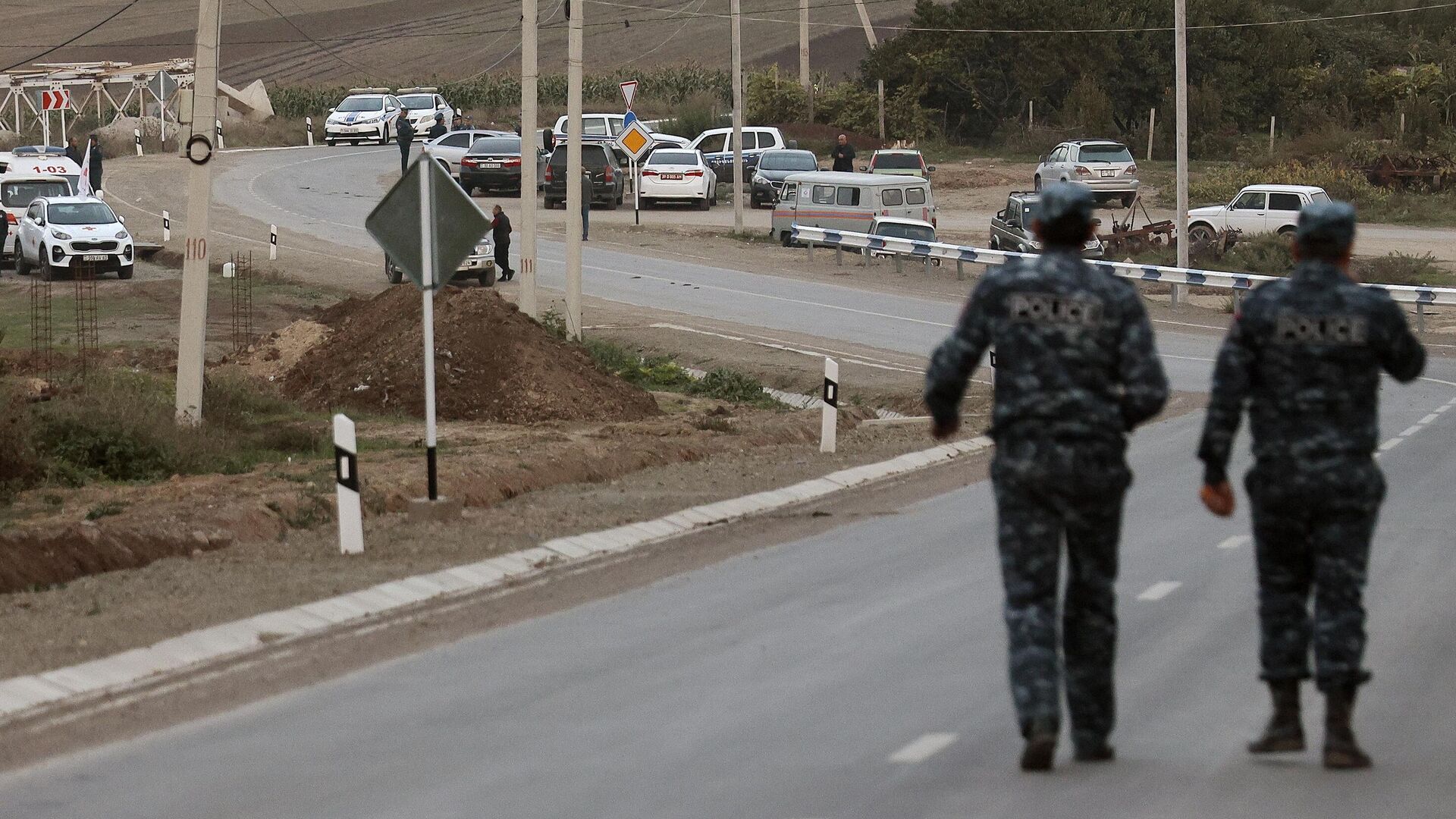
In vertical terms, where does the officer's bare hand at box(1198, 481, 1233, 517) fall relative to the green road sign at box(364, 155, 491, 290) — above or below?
below

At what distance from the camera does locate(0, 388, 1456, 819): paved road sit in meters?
6.38

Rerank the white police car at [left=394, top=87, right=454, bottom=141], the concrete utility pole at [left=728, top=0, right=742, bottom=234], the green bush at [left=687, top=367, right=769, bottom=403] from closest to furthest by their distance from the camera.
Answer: the green bush at [left=687, top=367, right=769, bottom=403]
the concrete utility pole at [left=728, top=0, right=742, bottom=234]
the white police car at [left=394, top=87, right=454, bottom=141]

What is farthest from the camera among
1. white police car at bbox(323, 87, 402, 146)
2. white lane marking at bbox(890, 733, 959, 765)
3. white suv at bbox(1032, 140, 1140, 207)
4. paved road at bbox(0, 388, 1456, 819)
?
white police car at bbox(323, 87, 402, 146)

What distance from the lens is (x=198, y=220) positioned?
1834cm

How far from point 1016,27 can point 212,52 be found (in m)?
58.7

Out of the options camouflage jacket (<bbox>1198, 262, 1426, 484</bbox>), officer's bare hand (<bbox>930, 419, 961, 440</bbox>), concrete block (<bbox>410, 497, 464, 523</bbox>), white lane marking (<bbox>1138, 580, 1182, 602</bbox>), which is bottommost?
concrete block (<bbox>410, 497, 464, 523</bbox>)

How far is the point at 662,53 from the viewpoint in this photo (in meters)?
120

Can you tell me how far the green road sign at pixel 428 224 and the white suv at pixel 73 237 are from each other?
26395mm

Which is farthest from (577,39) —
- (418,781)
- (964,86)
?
(964,86)

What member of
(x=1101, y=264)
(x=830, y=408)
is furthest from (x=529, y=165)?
(x=1101, y=264)

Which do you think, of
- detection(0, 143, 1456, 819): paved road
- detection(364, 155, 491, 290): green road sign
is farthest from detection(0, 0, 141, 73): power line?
detection(0, 143, 1456, 819): paved road

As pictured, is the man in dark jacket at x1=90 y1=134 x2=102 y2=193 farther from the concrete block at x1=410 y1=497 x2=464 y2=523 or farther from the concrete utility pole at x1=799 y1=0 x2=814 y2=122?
the concrete block at x1=410 y1=497 x2=464 y2=523

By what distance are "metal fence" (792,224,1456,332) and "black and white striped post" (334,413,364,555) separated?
20.0 metres

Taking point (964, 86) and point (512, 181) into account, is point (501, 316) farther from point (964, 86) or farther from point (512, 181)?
point (964, 86)
